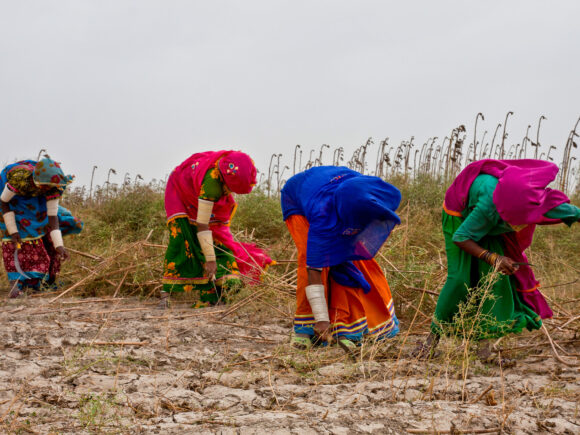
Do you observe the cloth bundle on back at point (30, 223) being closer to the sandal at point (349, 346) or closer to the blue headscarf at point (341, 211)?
the blue headscarf at point (341, 211)

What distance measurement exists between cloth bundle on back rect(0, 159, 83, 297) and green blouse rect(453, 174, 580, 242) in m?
3.72

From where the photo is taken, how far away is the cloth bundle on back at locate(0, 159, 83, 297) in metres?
5.16

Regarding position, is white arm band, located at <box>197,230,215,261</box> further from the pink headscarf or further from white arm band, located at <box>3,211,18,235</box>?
white arm band, located at <box>3,211,18,235</box>

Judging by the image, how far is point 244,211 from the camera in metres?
7.32

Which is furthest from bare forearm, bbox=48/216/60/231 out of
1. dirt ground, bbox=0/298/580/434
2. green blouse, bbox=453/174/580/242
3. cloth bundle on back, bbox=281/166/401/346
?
green blouse, bbox=453/174/580/242

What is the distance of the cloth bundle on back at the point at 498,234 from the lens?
9.01 feet

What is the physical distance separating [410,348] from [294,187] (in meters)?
1.23

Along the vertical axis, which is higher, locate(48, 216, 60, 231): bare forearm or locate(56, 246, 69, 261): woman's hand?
locate(48, 216, 60, 231): bare forearm

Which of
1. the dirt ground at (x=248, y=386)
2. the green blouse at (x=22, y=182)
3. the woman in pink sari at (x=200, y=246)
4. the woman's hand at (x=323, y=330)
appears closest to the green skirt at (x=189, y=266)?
the woman in pink sari at (x=200, y=246)

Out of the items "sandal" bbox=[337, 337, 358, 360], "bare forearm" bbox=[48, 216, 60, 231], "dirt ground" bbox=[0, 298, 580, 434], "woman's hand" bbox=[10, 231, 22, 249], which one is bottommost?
"dirt ground" bbox=[0, 298, 580, 434]

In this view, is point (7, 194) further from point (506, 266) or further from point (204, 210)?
point (506, 266)

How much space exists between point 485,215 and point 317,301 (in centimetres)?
105

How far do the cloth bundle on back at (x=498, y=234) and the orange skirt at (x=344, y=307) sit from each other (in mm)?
446

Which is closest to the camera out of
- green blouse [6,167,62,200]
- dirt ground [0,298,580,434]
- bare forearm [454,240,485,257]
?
dirt ground [0,298,580,434]
